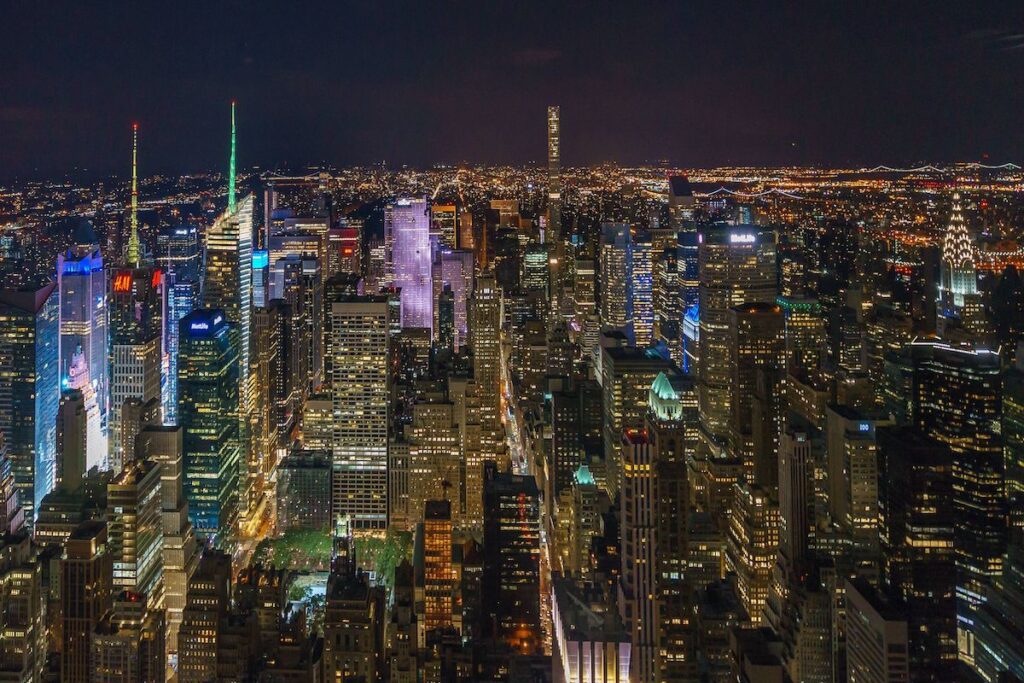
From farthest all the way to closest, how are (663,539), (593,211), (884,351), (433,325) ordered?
(433,325)
(593,211)
(884,351)
(663,539)

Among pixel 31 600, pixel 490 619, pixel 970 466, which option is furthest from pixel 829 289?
pixel 31 600

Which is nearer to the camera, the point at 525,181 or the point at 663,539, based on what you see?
the point at 663,539

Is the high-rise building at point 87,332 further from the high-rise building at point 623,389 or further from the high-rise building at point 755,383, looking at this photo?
the high-rise building at point 755,383

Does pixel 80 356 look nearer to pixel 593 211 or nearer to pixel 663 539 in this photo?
pixel 593 211

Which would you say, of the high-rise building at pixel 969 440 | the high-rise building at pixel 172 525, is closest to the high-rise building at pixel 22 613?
the high-rise building at pixel 172 525

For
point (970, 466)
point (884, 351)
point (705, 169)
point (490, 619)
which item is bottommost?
point (490, 619)

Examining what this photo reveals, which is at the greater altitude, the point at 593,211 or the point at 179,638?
the point at 593,211

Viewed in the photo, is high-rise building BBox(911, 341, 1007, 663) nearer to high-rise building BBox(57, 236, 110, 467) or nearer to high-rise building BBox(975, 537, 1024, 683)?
high-rise building BBox(975, 537, 1024, 683)
